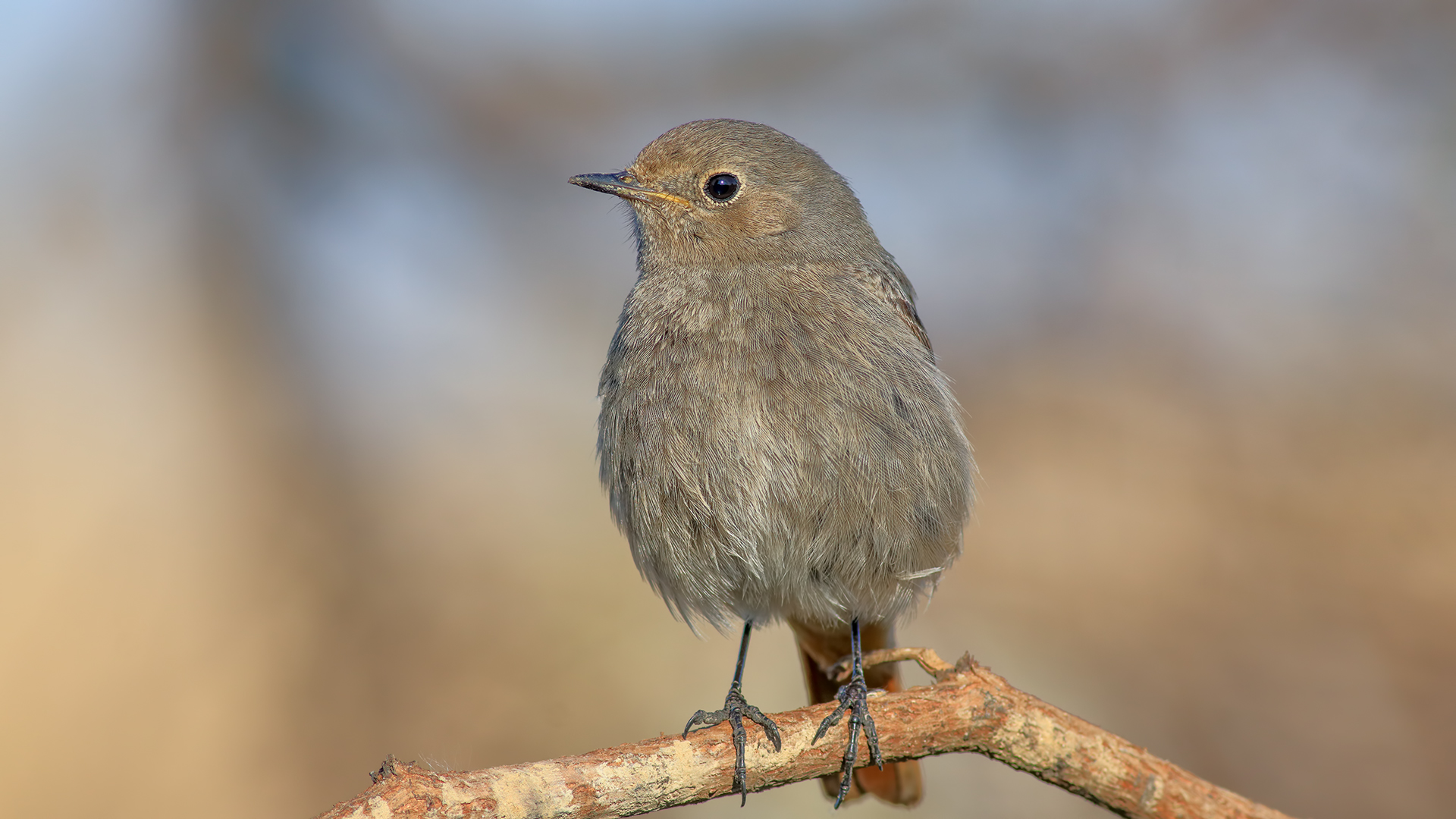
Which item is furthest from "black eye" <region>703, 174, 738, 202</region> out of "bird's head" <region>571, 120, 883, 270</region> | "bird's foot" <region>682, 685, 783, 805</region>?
"bird's foot" <region>682, 685, 783, 805</region>

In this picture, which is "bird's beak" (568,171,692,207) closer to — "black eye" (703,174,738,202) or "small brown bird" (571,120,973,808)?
"small brown bird" (571,120,973,808)

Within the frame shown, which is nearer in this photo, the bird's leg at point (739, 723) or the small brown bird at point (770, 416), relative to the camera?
the bird's leg at point (739, 723)

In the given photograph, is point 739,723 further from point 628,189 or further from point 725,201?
point 628,189

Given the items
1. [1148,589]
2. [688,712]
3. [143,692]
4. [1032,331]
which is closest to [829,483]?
[688,712]

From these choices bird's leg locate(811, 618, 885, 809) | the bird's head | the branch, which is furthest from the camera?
the bird's head

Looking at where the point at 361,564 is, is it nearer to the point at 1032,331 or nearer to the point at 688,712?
the point at 688,712

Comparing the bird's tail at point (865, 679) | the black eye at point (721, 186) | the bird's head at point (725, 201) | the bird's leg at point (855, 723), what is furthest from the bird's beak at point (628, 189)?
the bird's leg at point (855, 723)

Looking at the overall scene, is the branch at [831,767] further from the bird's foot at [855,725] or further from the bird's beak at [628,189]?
the bird's beak at [628,189]
